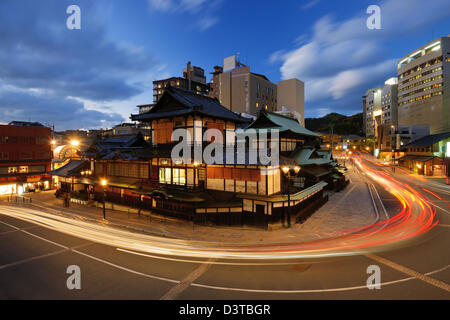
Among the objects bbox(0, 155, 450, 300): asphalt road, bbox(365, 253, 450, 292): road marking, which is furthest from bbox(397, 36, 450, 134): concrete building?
bbox(365, 253, 450, 292): road marking

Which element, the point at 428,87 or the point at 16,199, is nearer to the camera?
the point at 16,199

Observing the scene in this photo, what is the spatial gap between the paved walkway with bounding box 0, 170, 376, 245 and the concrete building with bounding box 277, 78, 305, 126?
187 feet

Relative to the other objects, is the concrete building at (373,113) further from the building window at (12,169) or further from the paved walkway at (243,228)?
the building window at (12,169)

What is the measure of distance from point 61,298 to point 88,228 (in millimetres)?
10616

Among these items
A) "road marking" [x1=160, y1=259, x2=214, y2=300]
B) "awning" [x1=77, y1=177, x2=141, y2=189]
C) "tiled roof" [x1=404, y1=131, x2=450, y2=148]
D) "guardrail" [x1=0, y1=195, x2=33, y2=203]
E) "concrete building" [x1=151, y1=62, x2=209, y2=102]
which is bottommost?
"guardrail" [x1=0, y1=195, x2=33, y2=203]

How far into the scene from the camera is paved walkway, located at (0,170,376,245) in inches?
682

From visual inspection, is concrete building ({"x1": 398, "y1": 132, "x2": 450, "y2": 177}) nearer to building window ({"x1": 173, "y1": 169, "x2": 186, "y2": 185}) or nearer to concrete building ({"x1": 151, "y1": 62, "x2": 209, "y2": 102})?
building window ({"x1": 173, "y1": 169, "x2": 186, "y2": 185})

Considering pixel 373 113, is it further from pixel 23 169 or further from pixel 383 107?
pixel 23 169

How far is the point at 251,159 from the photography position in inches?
757

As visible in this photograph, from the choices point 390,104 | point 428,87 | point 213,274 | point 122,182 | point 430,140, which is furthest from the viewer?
point 390,104

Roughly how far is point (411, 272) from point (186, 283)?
482 inches

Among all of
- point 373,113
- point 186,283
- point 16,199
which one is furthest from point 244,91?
point 373,113

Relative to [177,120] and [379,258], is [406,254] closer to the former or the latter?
[379,258]

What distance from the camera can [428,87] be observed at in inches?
3150
